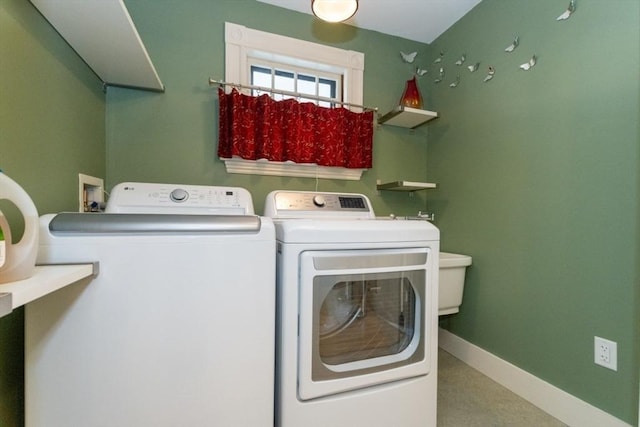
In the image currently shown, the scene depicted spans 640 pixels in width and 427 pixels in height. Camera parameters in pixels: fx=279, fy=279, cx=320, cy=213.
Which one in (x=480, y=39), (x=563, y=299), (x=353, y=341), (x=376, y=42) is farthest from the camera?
(x=376, y=42)

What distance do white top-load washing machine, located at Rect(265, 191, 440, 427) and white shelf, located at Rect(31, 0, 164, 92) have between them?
1027mm

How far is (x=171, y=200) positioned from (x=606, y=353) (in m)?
2.11

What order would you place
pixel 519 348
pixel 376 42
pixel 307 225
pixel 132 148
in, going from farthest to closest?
pixel 376 42
pixel 132 148
pixel 519 348
pixel 307 225

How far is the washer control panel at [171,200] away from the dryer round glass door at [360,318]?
61cm

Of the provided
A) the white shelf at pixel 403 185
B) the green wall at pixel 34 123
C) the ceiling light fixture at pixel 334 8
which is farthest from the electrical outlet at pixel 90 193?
the white shelf at pixel 403 185

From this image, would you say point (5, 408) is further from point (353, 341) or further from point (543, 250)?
point (543, 250)

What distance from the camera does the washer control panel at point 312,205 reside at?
5.07 feet

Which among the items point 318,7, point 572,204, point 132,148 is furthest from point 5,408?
point 572,204

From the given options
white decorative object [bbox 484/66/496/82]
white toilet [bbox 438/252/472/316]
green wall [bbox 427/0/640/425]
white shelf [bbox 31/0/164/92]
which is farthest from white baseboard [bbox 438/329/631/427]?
white shelf [bbox 31/0/164/92]

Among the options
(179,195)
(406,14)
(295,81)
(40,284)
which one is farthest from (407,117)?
(40,284)

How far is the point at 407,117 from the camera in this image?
217 cm

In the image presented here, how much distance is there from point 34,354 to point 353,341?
106 centimetres

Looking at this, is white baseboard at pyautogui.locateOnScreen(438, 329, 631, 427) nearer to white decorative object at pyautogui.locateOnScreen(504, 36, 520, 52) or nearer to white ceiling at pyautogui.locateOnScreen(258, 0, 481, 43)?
white decorative object at pyautogui.locateOnScreen(504, 36, 520, 52)

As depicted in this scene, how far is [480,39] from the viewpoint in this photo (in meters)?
1.91
